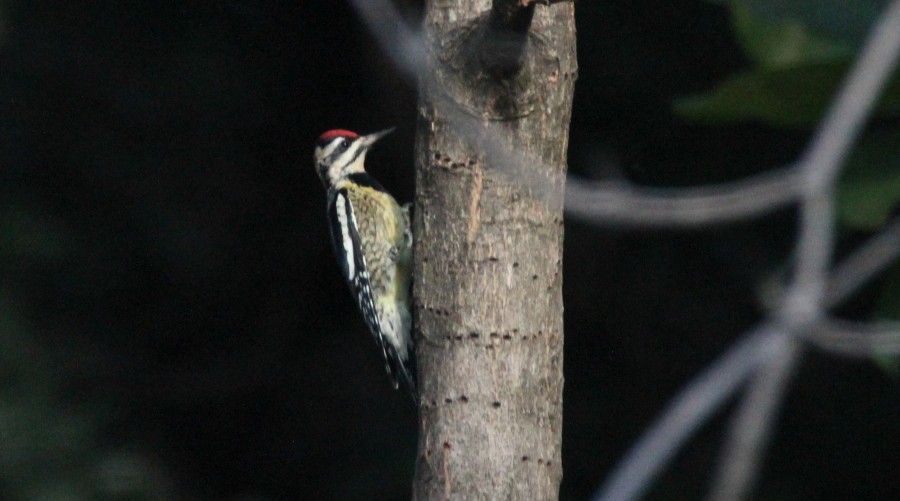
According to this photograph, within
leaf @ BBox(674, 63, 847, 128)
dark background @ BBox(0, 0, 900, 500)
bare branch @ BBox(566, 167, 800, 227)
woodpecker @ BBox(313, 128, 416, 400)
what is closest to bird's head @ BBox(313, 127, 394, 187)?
woodpecker @ BBox(313, 128, 416, 400)

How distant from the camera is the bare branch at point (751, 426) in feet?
2.19

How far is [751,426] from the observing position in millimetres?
674

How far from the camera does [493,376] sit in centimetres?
228

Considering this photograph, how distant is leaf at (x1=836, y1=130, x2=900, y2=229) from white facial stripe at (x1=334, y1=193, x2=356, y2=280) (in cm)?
140

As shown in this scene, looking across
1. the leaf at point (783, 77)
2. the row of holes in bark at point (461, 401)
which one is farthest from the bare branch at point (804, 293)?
the leaf at point (783, 77)

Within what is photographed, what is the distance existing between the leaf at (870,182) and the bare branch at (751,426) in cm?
199

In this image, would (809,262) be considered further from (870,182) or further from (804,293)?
(870,182)

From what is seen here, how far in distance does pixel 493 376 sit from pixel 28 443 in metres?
2.38

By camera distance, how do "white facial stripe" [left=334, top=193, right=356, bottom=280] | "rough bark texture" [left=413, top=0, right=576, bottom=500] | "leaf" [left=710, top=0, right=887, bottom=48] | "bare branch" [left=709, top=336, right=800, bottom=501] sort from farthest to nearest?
"white facial stripe" [left=334, top=193, right=356, bottom=280] → "leaf" [left=710, top=0, right=887, bottom=48] → "rough bark texture" [left=413, top=0, right=576, bottom=500] → "bare branch" [left=709, top=336, right=800, bottom=501]

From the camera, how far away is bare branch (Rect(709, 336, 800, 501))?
67cm

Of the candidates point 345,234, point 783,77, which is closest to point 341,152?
point 345,234

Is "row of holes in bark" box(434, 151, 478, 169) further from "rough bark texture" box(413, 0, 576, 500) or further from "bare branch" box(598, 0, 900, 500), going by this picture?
"bare branch" box(598, 0, 900, 500)

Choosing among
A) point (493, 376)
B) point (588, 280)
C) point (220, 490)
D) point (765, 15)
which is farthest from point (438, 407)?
point (220, 490)

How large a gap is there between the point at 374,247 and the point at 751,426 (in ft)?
9.06
